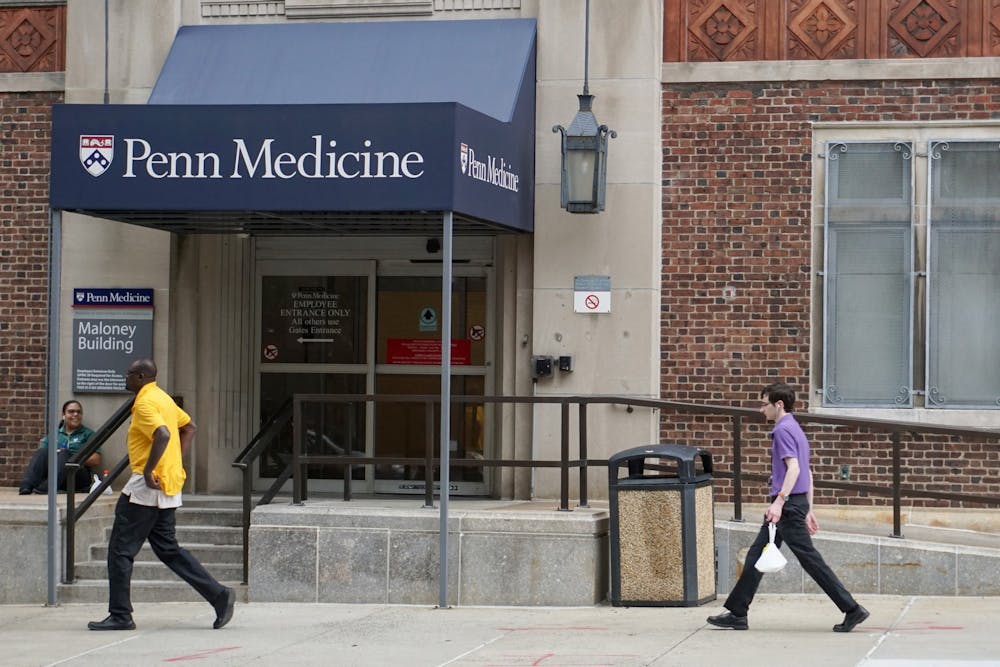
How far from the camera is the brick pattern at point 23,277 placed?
48.2 feet

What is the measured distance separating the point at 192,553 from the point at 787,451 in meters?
5.44

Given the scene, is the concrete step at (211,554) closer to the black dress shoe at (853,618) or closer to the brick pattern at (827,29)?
the black dress shoe at (853,618)

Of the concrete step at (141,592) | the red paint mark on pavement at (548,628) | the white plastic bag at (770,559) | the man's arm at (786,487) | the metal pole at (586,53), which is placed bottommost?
the concrete step at (141,592)

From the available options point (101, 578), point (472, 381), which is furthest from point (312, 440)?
point (101, 578)

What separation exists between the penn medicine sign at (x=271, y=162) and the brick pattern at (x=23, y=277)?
315 centimetres

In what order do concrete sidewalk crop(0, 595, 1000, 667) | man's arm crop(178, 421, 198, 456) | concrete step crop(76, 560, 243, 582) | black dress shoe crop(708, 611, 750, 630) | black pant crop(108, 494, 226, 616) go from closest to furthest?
concrete sidewalk crop(0, 595, 1000, 667), black dress shoe crop(708, 611, 750, 630), black pant crop(108, 494, 226, 616), man's arm crop(178, 421, 198, 456), concrete step crop(76, 560, 243, 582)

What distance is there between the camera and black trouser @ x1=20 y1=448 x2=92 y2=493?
13750mm

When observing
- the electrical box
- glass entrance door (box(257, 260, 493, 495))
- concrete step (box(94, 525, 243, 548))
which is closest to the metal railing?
concrete step (box(94, 525, 243, 548))

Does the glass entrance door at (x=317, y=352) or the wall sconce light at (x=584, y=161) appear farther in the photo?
the glass entrance door at (x=317, y=352)

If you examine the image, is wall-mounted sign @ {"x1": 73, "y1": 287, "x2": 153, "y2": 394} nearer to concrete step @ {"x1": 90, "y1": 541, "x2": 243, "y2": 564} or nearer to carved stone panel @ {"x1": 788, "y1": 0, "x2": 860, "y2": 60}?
concrete step @ {"x1": 90, "y1": 541, "x2": 243, "y2": 564}

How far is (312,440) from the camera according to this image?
14914mm

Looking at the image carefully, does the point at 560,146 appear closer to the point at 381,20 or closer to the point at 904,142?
the point at 381,20

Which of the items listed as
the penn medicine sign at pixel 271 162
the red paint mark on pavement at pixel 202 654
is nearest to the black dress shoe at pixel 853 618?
the red paint mark on pavement at pixel 202 654

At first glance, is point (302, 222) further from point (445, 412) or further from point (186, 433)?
point (186, 433)
